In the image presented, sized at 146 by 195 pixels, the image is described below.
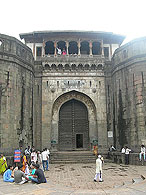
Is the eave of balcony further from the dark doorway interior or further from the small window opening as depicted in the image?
the dark doorway interior

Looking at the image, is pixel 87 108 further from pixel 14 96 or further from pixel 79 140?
pixel 14 96

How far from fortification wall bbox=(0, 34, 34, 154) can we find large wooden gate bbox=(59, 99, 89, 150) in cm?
393

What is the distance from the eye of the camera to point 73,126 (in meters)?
22.3

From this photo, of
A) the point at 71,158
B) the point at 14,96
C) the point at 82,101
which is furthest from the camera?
the point at 82,101

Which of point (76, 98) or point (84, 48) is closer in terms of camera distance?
point (76, 98)

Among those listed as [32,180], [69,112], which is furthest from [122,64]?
[32,180]

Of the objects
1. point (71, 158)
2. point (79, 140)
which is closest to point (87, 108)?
point (79, 140)

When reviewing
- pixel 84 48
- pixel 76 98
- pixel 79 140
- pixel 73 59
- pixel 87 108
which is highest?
pixel 84 48

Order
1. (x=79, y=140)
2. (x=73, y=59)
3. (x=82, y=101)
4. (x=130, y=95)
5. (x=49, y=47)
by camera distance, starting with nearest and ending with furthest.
Answer: 1. (x=130, y=95)
2. (x=73, y=59)
3. (x=82, y=101)
4. (x=79, y=140)
5. (x=49, y=47)

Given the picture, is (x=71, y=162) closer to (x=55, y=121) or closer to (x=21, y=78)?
(x=55, y=121)

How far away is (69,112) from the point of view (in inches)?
893

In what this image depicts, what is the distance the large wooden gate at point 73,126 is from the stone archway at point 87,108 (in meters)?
0.54

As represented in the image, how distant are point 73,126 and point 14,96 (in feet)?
24.7

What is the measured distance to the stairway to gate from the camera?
18.0 meters
